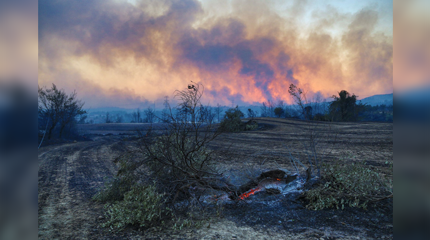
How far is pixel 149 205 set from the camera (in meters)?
4.62

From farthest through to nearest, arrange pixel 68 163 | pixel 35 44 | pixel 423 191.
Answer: pixel 68 163, pixel 35 44, pixel 423 191

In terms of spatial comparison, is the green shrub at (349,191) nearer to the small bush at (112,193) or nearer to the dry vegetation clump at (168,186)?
the dry vegetation clump at (168,186)

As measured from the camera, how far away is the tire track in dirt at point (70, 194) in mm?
4523

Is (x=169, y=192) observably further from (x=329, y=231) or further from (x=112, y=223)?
(x=329, y=231)

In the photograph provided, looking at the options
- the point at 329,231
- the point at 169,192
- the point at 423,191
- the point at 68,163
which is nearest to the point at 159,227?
the point at 169,192

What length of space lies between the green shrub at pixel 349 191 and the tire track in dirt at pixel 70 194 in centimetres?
473

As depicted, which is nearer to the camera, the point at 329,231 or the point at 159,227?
the point at 329,231

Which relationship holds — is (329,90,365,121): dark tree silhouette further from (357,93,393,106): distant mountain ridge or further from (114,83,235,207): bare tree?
(114,83,235,207): bare tree

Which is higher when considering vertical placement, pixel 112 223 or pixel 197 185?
pixel 197 185

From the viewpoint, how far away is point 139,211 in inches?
177

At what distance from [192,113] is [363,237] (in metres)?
3.92

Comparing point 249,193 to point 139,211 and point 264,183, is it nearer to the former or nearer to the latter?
point 264,183

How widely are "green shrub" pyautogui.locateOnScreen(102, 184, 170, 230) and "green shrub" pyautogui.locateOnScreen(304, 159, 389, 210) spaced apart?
3.30 meters

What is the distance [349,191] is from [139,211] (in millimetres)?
4498
